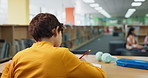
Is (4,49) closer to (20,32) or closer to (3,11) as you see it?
(20,32)

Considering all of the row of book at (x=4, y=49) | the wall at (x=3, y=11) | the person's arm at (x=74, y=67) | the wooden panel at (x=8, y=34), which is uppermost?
the wall at (x=3, y=11)

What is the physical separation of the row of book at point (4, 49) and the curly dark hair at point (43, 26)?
251cm

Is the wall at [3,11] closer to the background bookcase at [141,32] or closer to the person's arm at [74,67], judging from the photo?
the person's arm at [74,67]

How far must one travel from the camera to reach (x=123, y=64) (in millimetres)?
1484

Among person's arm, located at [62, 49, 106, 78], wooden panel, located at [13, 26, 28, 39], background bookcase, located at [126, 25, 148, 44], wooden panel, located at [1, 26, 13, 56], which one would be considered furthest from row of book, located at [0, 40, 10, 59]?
background bookcase, located at [126, 25, 148, 44]

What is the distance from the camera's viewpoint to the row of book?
326cm

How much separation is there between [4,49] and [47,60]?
2.69 meters

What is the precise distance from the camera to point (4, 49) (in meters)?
3.30

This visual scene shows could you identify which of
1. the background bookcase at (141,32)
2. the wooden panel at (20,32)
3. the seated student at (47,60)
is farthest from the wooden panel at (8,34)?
the background bookcase at (141,32)

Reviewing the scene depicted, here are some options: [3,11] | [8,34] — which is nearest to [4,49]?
[8,34]

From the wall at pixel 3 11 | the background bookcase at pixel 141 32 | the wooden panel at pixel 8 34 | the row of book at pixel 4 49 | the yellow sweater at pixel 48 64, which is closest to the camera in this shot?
the yellow sweater at pixel 48 64

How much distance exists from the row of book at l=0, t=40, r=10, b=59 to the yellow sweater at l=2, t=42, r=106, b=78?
2522 millimetres

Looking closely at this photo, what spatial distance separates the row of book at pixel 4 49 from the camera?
10.7 ft

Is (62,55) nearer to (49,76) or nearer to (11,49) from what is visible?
(49,76)
